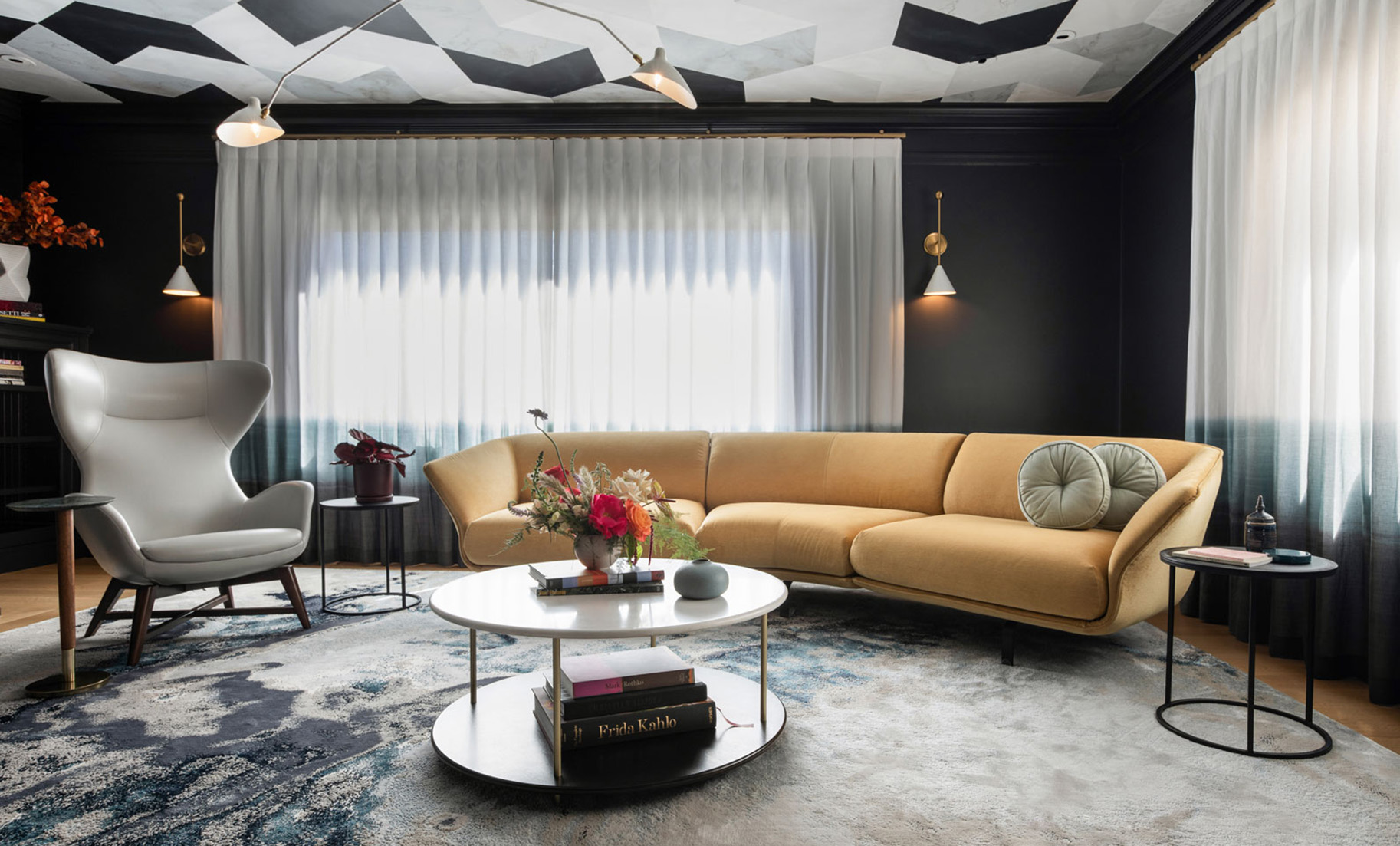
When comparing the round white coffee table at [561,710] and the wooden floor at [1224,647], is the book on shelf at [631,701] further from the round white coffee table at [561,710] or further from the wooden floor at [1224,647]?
the wooden floor at [1224,647]

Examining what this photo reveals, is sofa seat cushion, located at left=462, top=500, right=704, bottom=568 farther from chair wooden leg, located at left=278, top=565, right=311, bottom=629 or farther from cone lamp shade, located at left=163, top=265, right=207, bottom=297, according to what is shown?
cone lamp shade, located at left=163, top=265, right=207, bottom=297

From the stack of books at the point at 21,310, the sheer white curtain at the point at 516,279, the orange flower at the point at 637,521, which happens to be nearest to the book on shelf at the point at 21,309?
the stack of books at the point at 21,310

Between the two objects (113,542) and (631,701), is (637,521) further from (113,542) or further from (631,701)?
(113,542)

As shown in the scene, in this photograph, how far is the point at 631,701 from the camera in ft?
5.91

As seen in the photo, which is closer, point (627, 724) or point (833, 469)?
point (627, 724)

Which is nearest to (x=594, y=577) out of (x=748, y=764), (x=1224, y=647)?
(x=748, y=764)

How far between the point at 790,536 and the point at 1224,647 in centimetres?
159

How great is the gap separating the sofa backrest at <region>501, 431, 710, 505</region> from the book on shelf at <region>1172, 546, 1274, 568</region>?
226cm

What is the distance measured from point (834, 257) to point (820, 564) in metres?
2.05

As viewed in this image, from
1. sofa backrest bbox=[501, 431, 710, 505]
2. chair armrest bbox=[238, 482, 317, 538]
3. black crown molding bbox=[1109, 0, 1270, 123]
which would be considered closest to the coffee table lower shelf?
chair armrest bbox=[238, 482, 317, 538]

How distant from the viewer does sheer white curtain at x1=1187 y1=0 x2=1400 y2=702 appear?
2.35 metres

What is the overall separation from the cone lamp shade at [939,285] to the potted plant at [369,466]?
9.50 ft

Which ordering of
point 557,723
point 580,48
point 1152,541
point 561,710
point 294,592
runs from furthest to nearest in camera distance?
point 580,48
point 294,592
point 1152,541
point 561,710
point 557,723

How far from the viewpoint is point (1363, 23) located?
8.07 ft
